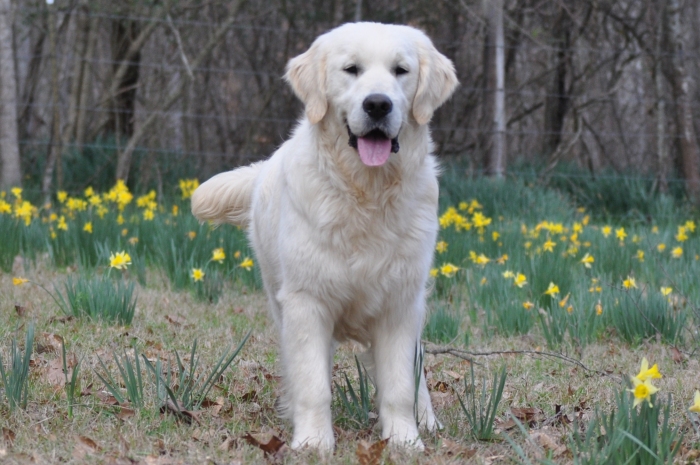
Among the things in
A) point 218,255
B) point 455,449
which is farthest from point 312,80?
point 218,255

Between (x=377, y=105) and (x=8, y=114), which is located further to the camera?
(x=8, y=114)

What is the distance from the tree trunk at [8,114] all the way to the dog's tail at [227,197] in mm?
4280

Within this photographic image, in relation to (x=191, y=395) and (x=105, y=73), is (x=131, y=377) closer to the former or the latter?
(x=191, y=395)

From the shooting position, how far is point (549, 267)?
4.92 m

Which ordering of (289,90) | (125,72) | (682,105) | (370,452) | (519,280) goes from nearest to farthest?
(370,452)
(519,280)
(682,105)
(125,72)
(289,90)

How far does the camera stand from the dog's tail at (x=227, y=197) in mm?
3926

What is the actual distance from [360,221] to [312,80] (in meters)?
0.56

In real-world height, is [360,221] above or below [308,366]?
above

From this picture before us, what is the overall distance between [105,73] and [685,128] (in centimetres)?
699

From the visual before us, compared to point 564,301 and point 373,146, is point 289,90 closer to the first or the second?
point 564,301

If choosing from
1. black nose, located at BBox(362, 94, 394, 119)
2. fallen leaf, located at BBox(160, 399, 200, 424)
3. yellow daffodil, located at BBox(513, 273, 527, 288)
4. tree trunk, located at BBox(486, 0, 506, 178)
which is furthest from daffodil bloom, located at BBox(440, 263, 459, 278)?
tree trunk, located at BBox(486, 0, 506, 178)

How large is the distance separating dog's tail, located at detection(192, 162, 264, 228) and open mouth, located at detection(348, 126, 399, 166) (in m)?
1.12

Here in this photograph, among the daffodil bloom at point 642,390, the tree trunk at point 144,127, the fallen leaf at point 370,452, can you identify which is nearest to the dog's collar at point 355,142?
the fallen leaf at point 370,452

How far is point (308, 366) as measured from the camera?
2824 mm
